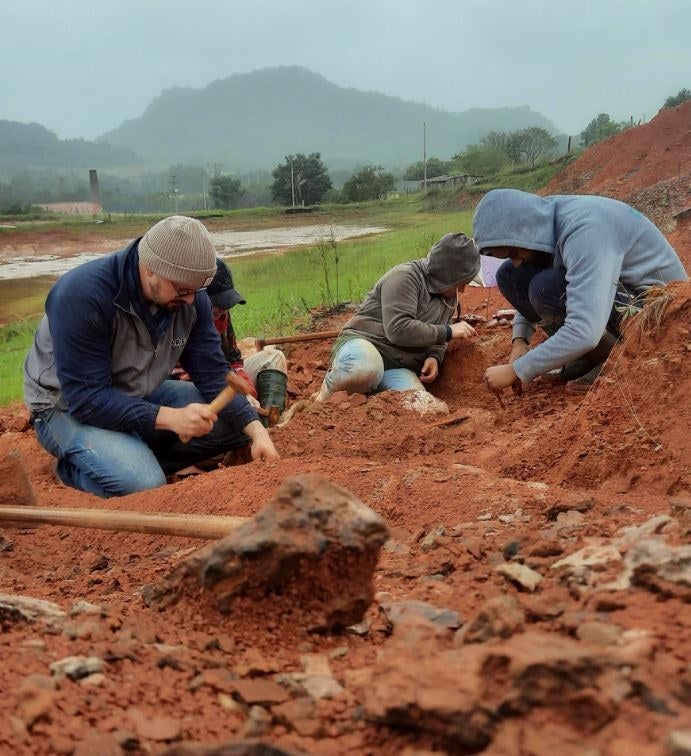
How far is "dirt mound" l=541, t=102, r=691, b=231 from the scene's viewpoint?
33.5 feet

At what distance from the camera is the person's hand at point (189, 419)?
3.18 meters

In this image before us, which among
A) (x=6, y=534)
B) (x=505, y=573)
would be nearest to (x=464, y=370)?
(x=6, y=534)

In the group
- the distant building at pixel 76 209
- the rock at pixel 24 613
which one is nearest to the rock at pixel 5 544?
the rock at pixel 24 613

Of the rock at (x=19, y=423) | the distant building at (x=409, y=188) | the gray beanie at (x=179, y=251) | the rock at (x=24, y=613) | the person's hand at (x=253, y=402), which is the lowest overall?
the rock at (x=19, y=423)

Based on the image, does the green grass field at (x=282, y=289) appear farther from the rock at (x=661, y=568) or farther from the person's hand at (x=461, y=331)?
the rock at (x=661, y=568)

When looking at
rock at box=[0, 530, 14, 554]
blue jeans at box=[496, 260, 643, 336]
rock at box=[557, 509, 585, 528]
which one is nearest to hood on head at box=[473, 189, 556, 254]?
blue jeans at box=[496, 260, 643, 336]

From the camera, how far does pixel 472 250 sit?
14.3 feet

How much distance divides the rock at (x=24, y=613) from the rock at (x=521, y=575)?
1.02 meters

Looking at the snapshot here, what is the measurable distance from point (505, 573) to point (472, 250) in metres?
3.03

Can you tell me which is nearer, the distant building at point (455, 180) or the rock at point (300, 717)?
the rock at point (300, 717)

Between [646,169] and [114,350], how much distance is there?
12.4 m

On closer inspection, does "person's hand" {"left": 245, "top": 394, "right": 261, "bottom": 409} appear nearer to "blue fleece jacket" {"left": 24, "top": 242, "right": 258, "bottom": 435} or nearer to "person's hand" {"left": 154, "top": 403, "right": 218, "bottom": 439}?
"blue fleece jacket" {"left": 24, "top": 242, "right": 258, "bottom": 435}

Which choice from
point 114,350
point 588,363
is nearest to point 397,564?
point 114,350

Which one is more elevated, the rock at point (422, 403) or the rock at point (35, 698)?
the rock at point (35, 698)
